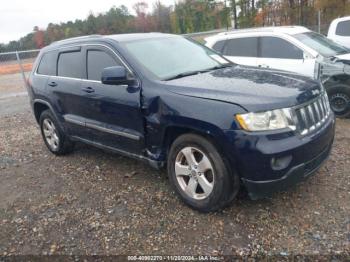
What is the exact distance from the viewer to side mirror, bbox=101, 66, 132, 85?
3738mm

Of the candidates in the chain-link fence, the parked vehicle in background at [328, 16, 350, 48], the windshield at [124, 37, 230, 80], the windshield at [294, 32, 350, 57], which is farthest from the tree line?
the windshield at [124, 37, 230, 80]

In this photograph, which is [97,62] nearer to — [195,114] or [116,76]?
[116,76]

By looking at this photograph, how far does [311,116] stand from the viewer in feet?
11.0

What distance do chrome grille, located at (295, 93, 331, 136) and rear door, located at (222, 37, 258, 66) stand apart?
13.8 ft

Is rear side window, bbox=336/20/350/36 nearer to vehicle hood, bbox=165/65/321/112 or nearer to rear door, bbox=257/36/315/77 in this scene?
rear door, bbox=257/36/315/77

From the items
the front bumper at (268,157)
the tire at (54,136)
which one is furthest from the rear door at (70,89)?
the front bumper at (268,157)

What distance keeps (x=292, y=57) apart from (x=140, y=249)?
5503mm

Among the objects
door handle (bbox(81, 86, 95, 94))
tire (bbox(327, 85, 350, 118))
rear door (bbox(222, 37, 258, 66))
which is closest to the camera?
door handle (bbox(81, 86, 95, 94))

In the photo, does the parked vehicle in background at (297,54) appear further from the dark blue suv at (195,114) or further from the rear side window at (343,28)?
the dark blue suv at (195,114)

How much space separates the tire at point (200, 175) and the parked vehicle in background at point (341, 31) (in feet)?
26.7

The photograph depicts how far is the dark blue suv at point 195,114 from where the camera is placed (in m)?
3.05

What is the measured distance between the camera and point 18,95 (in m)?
13.7

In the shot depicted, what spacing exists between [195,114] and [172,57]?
1.24m

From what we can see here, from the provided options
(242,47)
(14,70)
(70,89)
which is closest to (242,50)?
(242,47)
